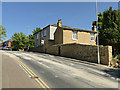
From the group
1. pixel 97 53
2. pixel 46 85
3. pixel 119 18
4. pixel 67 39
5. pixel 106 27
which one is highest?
pixel 119 18

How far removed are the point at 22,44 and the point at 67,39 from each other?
27958mm

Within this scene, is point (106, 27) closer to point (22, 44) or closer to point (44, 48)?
point (44, 48)

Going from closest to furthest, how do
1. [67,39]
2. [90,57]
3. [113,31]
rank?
[90,57] < [113,31] < [67,39]

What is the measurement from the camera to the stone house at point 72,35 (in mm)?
26891

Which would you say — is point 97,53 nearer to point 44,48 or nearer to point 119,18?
point 119,18

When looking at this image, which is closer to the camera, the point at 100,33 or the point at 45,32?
the point at 100,33

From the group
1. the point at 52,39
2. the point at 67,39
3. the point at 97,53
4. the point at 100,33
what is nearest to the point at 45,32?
the point at 52,39

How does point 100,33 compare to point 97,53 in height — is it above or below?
above

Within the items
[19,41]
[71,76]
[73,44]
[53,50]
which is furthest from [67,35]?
[19,41]

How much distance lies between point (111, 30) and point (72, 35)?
32.9 feet

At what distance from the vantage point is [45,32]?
34.1 meters

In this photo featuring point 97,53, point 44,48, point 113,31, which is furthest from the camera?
point 44,48

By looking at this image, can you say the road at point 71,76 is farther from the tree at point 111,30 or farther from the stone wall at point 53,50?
the stone wall at point 53,50

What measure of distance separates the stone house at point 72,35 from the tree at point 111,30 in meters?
6.55
